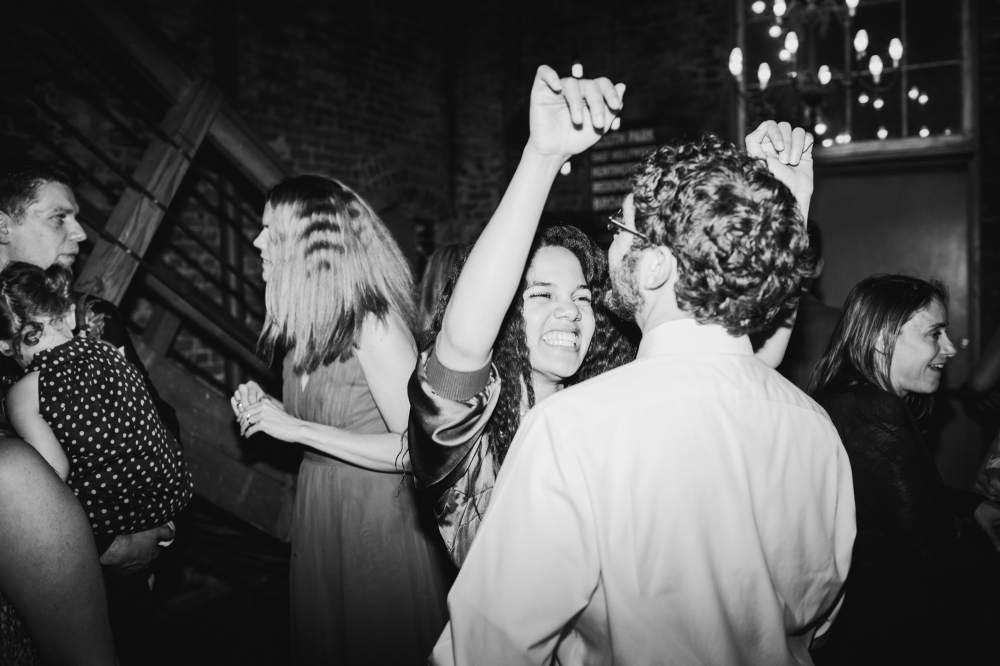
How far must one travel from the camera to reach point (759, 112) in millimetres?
5543

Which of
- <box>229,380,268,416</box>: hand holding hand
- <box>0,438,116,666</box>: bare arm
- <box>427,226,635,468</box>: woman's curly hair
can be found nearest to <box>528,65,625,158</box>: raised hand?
<box>427,226,635,468</box>: woman's curly hair

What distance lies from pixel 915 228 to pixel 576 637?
5.86 m

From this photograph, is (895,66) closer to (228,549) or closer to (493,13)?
(493,13)

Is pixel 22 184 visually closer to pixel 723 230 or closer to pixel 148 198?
pixel 148 198

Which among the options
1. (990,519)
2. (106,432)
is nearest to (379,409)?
(106,432)

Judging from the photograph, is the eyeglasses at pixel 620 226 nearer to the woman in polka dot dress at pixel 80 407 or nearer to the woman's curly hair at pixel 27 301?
the woman in polka dot dress at pixel 80 407

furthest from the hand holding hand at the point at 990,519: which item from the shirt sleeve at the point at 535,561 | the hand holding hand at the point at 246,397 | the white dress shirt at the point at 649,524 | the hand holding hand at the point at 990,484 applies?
the hand holding hand at the point at 246,397

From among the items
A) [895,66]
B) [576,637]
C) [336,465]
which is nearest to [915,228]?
[895,66]

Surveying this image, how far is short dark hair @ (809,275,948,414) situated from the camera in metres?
2.26

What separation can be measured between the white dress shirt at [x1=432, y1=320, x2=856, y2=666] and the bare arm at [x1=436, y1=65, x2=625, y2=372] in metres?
0.17

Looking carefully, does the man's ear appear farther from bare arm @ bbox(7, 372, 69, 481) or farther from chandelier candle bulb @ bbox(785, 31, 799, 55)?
chandelier candle bulb @ bbox(785, 31, 799, 55)

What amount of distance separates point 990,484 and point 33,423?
125 inches

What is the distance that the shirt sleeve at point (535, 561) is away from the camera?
3.20 ft

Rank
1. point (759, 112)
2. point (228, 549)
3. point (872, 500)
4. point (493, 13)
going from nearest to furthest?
point (872, 500) → point (228, 549) → point (759, 112) → point (493, 13)
